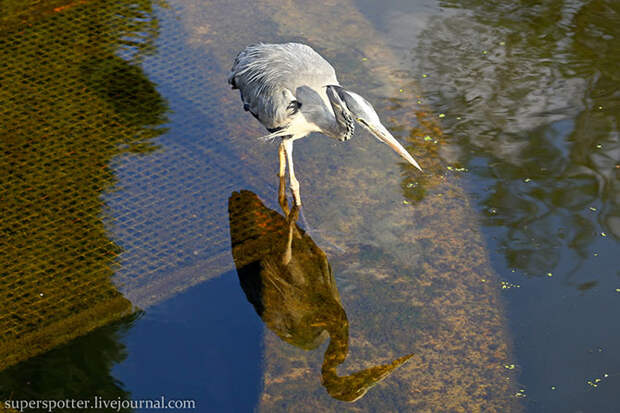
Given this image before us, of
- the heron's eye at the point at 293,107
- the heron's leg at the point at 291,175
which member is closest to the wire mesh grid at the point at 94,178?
the heron's leg at the point at 291,175

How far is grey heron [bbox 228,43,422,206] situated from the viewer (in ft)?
14.7

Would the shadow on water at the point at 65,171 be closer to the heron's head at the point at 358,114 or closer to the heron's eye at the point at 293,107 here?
the heron's eye at the point at 293,107

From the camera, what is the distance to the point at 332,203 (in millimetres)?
4898

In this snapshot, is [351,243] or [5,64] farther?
[5,64]

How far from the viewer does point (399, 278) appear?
4383 mm

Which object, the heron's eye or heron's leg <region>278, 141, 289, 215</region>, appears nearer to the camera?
the heron's eye

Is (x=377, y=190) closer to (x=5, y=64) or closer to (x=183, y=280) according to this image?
(x=183, y=280)

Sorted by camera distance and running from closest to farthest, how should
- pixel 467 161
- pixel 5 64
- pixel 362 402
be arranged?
pixel 362 402 → pixel 467 161 → pixel 5 64

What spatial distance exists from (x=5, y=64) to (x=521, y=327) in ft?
14.6

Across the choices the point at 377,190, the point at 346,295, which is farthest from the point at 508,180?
the point at 346,295

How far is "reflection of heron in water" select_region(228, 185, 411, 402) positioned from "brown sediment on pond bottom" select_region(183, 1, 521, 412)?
6 cm

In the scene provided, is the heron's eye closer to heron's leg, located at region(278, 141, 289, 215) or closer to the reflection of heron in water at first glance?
heron's leg, located at region(278, 141, 289, 215)

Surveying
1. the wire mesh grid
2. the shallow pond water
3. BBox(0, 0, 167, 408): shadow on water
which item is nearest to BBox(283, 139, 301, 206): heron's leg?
the shallow pond water

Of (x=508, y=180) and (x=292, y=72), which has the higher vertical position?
(x=292, y=72)
